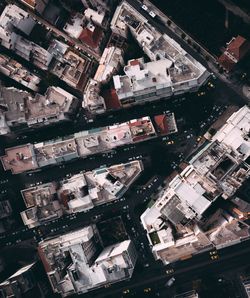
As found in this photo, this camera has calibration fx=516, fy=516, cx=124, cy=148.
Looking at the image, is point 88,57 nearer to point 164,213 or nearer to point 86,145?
point 86,145

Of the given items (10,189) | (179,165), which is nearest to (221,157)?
(179,165)

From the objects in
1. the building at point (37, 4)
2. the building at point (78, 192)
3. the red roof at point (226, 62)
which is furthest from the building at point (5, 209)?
the red roof at point (226, 62)

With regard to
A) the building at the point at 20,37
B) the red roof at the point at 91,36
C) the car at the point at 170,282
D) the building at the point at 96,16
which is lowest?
the car at the point at 170,282

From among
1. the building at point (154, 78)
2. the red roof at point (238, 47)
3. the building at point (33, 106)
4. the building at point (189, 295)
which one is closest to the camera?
the building at point (154, 78)

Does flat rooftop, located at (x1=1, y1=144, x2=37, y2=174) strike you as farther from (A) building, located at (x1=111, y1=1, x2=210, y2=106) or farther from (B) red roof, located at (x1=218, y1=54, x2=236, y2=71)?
(B) red roof, located at (x1=218, y1=54, x2=236, y2=71)

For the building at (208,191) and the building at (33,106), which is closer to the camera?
the building at (208,191)

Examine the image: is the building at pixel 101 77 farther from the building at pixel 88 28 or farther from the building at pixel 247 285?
the building at pixel 247 285

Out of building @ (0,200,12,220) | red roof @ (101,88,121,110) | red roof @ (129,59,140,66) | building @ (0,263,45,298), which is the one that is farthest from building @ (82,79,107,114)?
building @ (0,263,45,298)

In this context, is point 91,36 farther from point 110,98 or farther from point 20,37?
point 20,37
